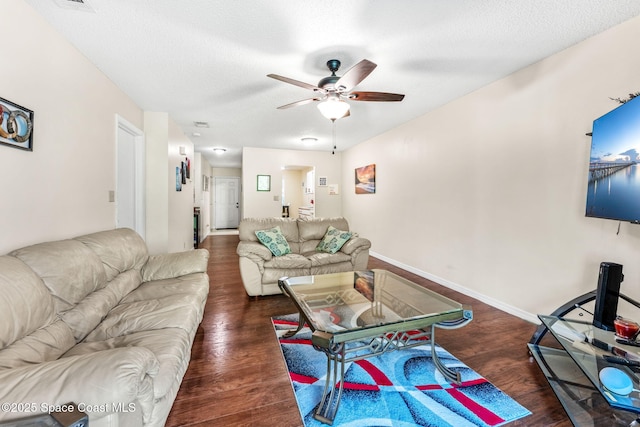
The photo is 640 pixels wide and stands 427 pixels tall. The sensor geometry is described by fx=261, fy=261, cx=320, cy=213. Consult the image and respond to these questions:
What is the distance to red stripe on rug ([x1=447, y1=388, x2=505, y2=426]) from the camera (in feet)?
4.62

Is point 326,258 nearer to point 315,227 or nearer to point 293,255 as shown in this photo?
point 293,255

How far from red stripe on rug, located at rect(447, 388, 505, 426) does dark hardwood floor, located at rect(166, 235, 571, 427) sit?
89mm

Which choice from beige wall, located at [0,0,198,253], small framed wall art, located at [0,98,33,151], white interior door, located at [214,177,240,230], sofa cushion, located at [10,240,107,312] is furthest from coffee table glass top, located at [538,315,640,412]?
white interior door, located at [214,177,240,230]

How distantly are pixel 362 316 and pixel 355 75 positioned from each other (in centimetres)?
180

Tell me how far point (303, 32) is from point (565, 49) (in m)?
2.24

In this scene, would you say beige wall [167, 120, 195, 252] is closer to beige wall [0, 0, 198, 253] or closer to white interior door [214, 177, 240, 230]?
beige wall [0, 0, 198, 253]

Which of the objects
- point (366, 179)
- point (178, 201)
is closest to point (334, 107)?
point (366, 179)

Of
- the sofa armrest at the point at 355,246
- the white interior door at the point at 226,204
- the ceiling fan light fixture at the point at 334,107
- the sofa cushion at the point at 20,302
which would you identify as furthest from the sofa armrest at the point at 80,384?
the white interior door at the point at 226,204

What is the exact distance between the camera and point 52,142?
1.96m

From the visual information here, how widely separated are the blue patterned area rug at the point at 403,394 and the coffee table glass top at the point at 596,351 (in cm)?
41

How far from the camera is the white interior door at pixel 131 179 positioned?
3418mm

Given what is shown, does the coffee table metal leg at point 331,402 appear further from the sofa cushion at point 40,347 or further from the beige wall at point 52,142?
the beige wall at point 52,142

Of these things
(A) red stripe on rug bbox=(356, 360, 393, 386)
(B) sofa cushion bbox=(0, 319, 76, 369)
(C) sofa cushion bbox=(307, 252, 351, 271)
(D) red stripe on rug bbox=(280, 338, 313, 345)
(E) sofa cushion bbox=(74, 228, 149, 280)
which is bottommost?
(D) red stripe on rug bbox=(280, 338, 313, 345)

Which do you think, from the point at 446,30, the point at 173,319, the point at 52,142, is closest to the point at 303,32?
the point at 446,30
